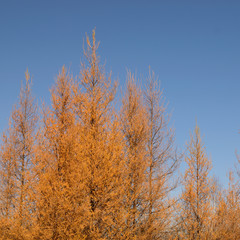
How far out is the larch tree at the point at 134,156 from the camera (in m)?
10.2

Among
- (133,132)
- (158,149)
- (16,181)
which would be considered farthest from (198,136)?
(16,181)

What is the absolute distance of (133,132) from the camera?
1169cm

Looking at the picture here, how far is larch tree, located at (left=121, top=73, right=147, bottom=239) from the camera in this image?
1016 cm

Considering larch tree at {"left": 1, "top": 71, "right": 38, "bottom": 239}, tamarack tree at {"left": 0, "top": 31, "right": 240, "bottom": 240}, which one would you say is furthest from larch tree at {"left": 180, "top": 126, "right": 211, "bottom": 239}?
larch tree at {"left": 1, "top": 71, "right": 38, "bottom": 239}

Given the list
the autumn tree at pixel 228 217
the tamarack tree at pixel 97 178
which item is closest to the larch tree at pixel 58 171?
the tamarack tree at pixel 97 178

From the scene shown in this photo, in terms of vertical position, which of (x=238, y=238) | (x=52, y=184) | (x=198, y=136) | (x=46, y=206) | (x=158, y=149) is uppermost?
(x=198, y=136)

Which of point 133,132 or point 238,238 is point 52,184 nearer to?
point 133,132

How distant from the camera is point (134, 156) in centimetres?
1103

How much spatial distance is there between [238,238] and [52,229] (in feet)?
30.6

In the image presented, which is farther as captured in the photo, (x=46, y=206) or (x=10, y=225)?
(x=10, y=225)

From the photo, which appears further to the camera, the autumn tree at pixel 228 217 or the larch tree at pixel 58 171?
the autumn tree at pixel 228 217

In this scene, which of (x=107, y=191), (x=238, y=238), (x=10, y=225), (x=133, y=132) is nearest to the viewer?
(x=107, y=191)

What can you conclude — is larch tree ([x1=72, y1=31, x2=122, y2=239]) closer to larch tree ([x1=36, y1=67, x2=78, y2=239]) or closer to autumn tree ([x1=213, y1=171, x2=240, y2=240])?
larch tree ([x1=36, y1=67, x2=78, y2=239])

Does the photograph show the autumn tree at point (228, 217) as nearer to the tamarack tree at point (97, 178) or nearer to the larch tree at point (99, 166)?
the tamarack tree at point (97, 178)
